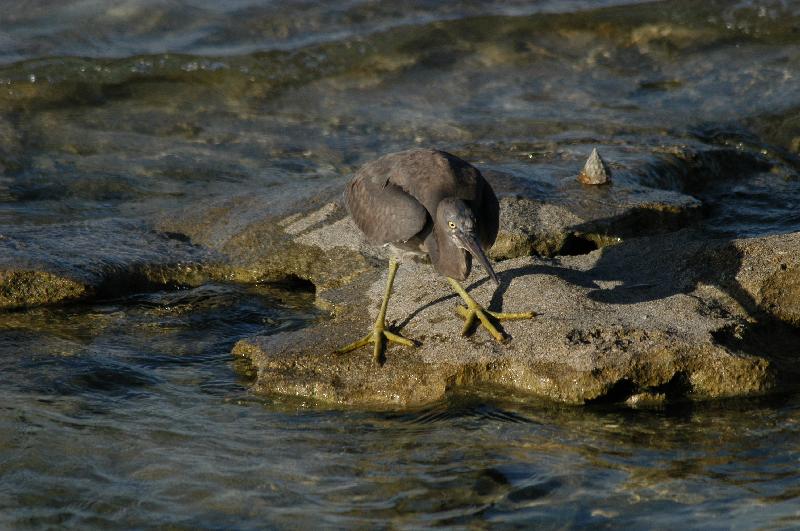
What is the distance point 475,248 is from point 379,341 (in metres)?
0.64

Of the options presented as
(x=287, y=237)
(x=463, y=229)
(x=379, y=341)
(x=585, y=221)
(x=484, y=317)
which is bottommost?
(x=379, y=341)

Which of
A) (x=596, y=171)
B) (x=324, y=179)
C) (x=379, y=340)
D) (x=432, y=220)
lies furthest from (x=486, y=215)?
(x=324, y=179)

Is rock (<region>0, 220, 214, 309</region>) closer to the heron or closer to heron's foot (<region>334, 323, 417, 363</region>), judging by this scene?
the heron

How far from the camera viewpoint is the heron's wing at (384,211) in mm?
5113

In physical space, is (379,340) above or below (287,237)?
below

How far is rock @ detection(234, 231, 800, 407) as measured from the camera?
4.61m

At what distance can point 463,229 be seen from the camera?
4906mm

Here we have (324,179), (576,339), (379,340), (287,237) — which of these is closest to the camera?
(576,339)

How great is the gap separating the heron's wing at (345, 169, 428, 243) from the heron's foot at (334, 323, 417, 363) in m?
0.47

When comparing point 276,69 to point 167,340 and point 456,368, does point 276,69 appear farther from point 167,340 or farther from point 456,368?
point 456,368

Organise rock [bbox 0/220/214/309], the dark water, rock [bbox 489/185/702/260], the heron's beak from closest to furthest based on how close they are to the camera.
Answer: the dark water → the heron's beak → rock [bbox 0/220/214/309] → rock [bbox 489/185/702/260]

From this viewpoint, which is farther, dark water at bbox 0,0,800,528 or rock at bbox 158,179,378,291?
rock at bbox 158,179,378,291

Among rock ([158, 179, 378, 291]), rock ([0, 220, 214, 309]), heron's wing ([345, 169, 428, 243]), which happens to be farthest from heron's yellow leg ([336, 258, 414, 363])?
rock ([0, 220, 214, 309])

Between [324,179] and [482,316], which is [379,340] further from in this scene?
[324,179]
